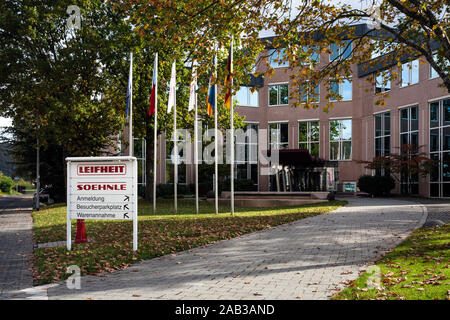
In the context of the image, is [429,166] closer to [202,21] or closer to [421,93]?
[421,93]

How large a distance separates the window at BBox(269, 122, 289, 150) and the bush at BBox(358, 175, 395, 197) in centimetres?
1181

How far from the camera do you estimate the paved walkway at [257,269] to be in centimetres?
577

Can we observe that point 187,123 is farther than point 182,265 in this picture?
Yes

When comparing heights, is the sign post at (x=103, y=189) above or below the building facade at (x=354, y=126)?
below

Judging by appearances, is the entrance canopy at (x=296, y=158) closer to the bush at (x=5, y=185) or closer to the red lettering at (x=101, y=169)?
the red lettering at (x=101, y=169)

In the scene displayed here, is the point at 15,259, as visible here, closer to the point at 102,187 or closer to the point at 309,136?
the point at 102,187

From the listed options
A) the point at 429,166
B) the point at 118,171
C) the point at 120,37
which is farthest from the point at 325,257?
the point at 429,166

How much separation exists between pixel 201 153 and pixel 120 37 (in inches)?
714

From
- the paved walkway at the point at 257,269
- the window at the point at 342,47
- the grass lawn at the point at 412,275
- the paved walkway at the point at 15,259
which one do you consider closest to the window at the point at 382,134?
the window at the point at 342,47

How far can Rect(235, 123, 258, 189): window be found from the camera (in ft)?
143

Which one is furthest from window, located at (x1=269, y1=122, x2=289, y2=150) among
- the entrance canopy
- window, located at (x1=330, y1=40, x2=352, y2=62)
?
the entrance canopy

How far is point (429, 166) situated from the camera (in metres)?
28.3

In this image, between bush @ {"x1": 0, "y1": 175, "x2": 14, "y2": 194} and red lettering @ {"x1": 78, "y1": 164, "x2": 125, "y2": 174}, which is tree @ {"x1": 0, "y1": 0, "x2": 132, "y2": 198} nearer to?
red lettering @ {"x1": 78, "y1": 164, "x2": 125, "y2": 174}

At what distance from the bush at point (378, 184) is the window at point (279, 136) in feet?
38.7
